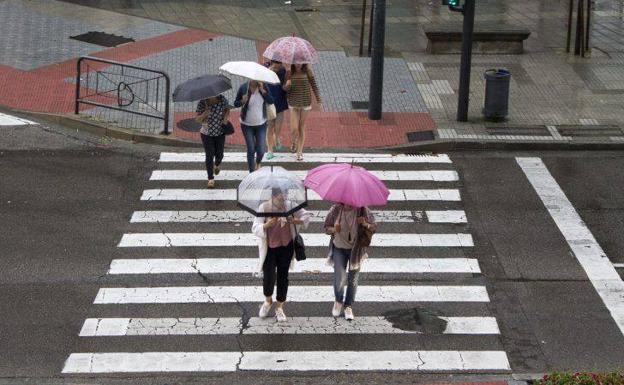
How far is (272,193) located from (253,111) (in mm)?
5250

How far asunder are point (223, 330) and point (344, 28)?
16.3m

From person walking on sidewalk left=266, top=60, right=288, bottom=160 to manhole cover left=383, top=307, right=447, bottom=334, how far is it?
6288mm

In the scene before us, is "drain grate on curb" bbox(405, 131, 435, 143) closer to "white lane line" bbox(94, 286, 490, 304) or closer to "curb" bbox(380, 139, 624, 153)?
"curb" bbox(380, 139, 624, 153)

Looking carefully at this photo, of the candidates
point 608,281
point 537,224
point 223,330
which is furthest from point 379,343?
point 537,224

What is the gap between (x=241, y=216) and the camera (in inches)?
653

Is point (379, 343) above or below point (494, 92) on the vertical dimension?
below

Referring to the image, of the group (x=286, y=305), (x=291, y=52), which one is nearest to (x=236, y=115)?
(x=291, y=52)

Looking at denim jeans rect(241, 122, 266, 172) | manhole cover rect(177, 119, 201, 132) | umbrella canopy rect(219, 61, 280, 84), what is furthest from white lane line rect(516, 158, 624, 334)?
manhole cover rect(177, 119, 201, 132)

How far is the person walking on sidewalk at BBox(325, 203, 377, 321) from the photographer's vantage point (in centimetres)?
1259

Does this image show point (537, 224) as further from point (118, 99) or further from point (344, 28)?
point (344, 28)

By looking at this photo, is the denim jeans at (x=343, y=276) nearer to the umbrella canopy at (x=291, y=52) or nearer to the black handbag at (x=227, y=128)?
the black handbag at (x=227, y=128)

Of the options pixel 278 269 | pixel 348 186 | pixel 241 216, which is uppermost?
pixel 348 186

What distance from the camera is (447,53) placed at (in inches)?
1007

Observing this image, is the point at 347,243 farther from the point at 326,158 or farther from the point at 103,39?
the point at 103,39
